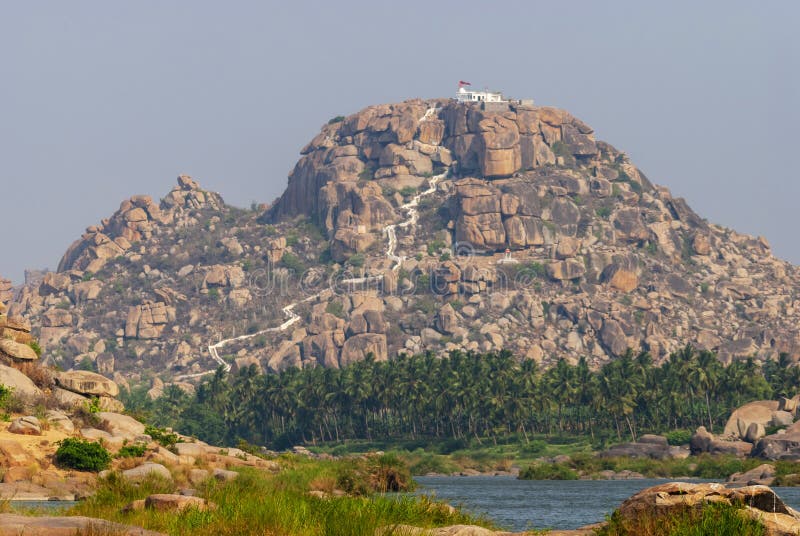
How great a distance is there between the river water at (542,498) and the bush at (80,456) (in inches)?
698

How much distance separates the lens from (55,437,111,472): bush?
2506 inches

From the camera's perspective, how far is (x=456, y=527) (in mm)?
27922

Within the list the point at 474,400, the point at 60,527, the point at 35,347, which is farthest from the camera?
the point at 474,400

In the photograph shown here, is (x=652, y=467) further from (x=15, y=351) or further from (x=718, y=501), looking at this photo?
(x=718, y=501)

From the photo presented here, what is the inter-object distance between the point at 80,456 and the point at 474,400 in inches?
4426

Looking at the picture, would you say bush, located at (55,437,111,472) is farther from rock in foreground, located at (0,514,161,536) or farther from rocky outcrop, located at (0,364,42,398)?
rock in foreground, located at (0,514,161,536)

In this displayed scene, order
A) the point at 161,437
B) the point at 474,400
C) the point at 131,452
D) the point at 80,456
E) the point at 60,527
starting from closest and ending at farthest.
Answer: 1. the point at 60,527
2. the point at 80,456
3. the point at 131,452
4. the point at 161,437
5. the point at 474,400

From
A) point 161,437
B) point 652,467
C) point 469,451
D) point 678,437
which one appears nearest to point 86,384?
point 161,437

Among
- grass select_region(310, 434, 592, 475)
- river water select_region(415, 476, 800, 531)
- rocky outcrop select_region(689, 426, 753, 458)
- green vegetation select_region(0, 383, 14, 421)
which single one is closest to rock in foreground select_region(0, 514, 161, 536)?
river water select_region(415, 476, 800, 531)

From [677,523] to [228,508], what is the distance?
9828mm

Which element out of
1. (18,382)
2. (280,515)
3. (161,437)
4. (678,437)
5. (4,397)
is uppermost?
(18,382)

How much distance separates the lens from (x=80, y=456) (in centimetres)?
6378

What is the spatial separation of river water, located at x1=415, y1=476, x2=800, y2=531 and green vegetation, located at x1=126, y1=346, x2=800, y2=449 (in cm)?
3526

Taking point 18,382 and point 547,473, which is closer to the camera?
point 18,382
